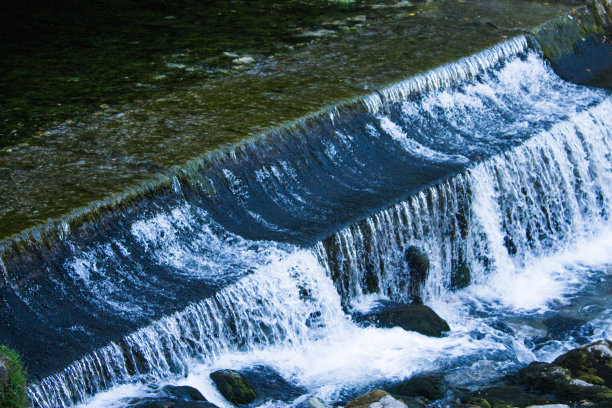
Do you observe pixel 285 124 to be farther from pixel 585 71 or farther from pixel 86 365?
pixel 585 71

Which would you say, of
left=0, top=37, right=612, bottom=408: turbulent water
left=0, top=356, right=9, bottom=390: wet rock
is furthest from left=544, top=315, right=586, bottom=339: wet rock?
left=0, top=356, right=9, bottom=390: wet rock

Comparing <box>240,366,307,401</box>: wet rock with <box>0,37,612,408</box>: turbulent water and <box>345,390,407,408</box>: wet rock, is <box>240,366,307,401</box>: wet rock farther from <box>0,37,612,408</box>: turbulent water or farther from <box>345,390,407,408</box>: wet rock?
<box>345,390,407,408</box>: wet rock

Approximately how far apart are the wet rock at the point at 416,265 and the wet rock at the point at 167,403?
3.11 m

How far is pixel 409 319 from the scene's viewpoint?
298 inches

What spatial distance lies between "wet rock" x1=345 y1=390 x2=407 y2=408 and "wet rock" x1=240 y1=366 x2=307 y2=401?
0.65 meters

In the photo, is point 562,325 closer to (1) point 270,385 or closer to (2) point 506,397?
(2) point 506,397

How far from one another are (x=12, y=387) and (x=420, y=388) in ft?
10.4

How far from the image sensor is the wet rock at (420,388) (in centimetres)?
662

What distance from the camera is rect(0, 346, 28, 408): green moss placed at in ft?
16.3

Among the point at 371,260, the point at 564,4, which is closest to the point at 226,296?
the point at 371,260

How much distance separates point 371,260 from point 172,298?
7.13 ft

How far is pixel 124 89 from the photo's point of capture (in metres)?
9.56

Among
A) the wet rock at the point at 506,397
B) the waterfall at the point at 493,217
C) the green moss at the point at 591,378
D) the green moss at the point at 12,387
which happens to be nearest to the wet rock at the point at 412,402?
the wet rock at the point at 506,397

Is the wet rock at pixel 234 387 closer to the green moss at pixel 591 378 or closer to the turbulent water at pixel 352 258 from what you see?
the turbulent water at pixel 352 258
